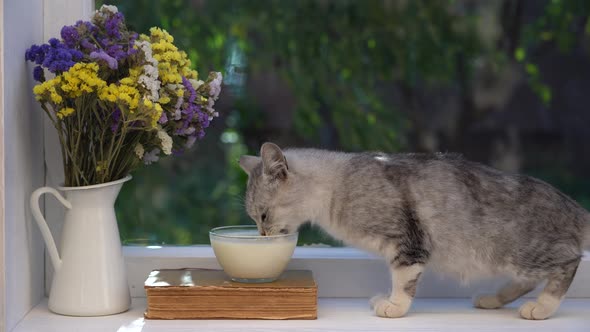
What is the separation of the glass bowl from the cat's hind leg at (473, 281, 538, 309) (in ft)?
1.58

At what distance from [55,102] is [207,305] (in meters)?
0.53

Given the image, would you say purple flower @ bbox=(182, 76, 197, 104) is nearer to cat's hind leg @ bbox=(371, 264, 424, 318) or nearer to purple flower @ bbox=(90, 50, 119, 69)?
purple flower @ bbox=(90, 50, 119, 69)

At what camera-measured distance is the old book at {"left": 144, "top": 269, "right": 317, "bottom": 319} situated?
1711 mm

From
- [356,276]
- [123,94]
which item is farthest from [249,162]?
[123,94]

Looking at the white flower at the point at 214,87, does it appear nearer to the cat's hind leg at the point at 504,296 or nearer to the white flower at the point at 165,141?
the white flower at the point at 165,141

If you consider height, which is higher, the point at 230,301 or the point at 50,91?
the point at 50,91

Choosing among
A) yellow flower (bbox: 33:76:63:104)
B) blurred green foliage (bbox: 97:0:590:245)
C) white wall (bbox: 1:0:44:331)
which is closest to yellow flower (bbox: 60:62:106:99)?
yellow flower (bbox: 33:76:63:104)

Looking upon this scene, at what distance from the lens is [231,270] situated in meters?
1.77

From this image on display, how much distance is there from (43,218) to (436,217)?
0.87 meters

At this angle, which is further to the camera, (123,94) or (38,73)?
(38,73)

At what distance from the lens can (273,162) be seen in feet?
6.10

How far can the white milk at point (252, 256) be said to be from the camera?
174cm

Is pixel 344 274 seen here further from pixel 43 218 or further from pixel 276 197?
pixel 43 218

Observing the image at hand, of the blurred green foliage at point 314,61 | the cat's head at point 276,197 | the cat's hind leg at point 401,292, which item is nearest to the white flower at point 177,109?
the cat's head at point 276,197
